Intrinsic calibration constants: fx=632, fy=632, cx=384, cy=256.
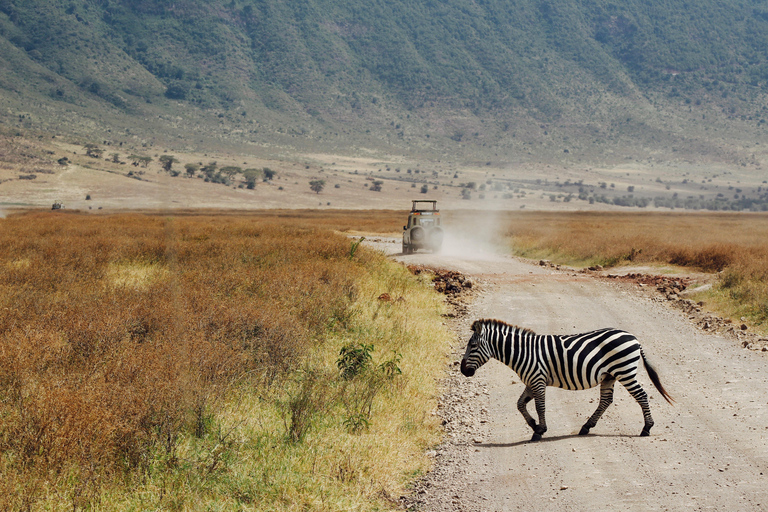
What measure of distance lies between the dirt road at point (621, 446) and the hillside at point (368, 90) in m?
119

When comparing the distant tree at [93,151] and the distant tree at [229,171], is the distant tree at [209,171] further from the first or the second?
the distant tree at [93,151]

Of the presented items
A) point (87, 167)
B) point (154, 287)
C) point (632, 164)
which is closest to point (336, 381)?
point (154, 287)

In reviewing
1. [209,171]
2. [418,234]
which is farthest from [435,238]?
[209,171]

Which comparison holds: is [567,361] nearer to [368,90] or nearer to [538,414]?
[538,414]

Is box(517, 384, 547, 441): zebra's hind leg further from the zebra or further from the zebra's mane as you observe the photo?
the zebra's mane

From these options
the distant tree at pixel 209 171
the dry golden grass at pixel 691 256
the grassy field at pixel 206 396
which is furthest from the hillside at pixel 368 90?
the grassy field at pixel 206 396

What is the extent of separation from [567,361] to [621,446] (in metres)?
1.09

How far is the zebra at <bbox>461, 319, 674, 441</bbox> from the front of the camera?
7297mm

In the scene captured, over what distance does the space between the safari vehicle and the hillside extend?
98790 millimetres

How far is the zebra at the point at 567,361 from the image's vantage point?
7297mm

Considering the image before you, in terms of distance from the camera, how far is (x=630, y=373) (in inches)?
286

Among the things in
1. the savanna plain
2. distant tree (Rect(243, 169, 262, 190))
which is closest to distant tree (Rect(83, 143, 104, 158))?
distant tree (Rect(243, 169, 262, 190))

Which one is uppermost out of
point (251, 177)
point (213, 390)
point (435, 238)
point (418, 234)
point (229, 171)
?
point (229, 171)

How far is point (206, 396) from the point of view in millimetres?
6371
